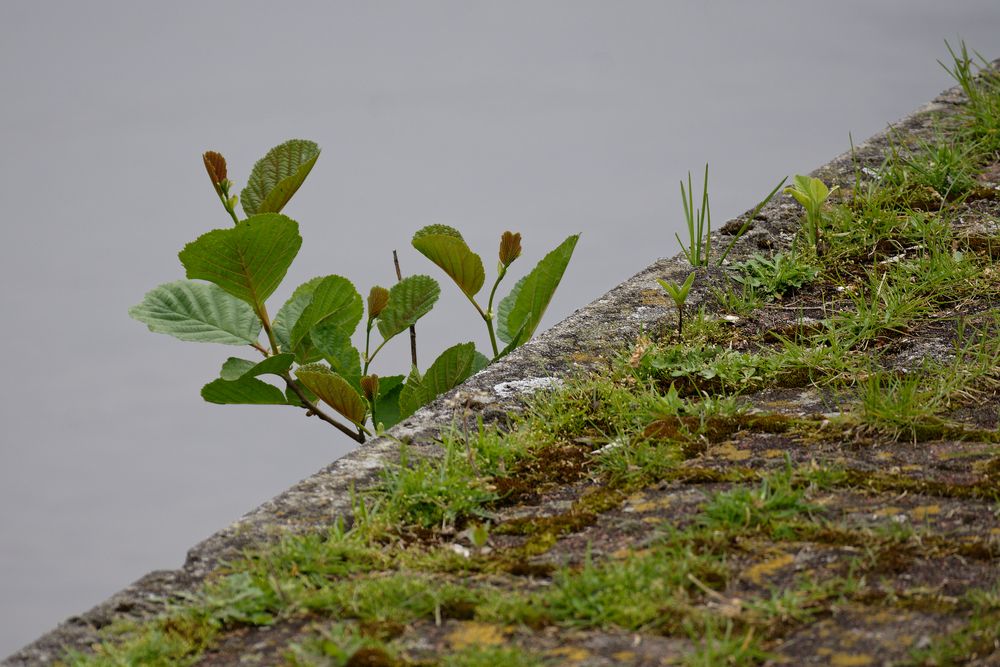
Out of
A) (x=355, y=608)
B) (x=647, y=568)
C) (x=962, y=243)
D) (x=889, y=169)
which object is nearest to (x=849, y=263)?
(x=962, y=243)

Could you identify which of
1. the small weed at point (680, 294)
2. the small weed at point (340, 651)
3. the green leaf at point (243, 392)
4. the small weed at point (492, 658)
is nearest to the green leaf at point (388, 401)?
the green leaf at point (243, 392)

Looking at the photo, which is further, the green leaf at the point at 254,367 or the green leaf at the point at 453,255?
the green leaf at the point at 453,255

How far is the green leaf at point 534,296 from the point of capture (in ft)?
10.6

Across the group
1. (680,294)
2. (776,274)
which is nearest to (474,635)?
(680,294)

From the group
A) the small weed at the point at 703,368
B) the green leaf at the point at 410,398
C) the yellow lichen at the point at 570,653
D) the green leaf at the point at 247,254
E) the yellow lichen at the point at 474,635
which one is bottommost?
the yellow lichen at the point at 570,653

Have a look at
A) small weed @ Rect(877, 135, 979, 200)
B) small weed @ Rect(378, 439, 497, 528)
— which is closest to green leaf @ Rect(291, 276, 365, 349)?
small weed @ Rect(378, 439, 497, 528)

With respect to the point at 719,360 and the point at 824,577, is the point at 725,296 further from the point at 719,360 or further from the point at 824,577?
the point at 824,577

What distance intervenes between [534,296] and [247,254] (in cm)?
95

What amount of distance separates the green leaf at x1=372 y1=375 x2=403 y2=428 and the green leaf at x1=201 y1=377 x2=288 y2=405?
1.01ft

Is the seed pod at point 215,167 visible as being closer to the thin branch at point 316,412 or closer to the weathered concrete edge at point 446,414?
the thin branch at point 316,412

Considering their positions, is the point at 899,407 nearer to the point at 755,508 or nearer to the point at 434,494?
the point at 755,508

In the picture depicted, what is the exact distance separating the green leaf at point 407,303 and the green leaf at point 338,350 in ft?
0.66

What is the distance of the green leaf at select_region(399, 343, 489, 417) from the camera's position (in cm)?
317

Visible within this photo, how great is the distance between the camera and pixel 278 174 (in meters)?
3.23
